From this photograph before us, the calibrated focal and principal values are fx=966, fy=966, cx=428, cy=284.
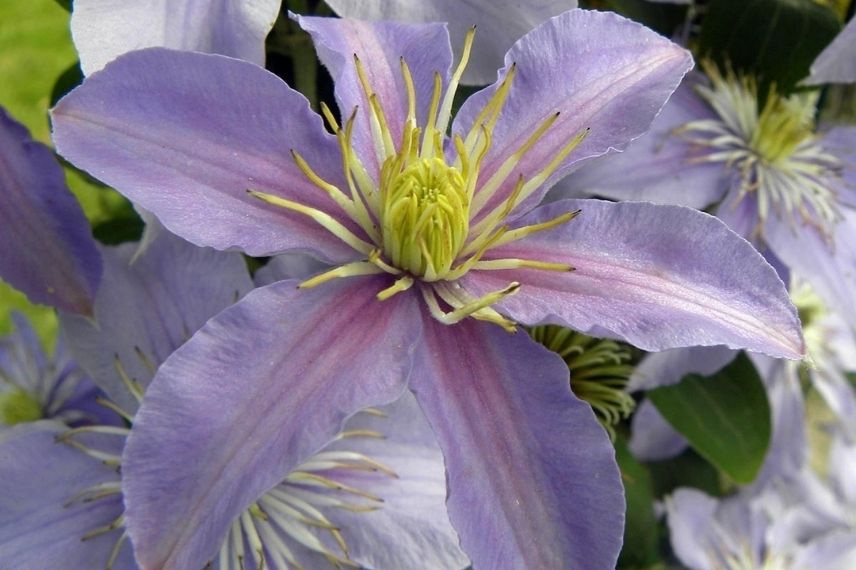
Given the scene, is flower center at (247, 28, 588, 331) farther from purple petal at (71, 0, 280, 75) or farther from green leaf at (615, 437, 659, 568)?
green leaf at (615, 437, 659, 568)

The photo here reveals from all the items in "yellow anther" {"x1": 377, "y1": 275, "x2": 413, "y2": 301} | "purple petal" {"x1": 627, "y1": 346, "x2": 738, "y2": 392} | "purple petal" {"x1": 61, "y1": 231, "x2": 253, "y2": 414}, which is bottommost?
"purple petal" {"x1": 627, "y1": 346, "x2": 738, "y2": 392}

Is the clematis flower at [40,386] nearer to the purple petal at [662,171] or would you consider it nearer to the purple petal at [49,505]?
the purple petal at [49,505]

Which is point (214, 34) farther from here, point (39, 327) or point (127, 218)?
point (39, 327)

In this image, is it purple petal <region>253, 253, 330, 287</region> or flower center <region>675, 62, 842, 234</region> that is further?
flower center <region>675, 62, 842, 234</region>

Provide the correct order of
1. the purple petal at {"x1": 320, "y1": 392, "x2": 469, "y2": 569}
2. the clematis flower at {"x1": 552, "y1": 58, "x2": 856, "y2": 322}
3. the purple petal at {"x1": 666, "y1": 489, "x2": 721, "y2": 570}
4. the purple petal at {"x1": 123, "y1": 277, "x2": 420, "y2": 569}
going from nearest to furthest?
the purple petal at {"x1": 123, "y1": 277, "x2": 420, "y2": 569} → the purple petal at {"x1": 320, "y1": 392, "x2": 469, "y2": 569} → the clematis flower at {"x1": 552, "y1": 58, "x2": 856, "y2": 322} → the purple petal at {"x1": 666, "y1": 489, "x2": 721, "y2": 570}

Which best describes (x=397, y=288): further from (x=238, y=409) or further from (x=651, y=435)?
(x=651, y=435)

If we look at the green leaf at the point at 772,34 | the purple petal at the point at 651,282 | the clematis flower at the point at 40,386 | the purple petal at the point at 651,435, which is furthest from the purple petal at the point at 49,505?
the green leaf at the point at 772,34

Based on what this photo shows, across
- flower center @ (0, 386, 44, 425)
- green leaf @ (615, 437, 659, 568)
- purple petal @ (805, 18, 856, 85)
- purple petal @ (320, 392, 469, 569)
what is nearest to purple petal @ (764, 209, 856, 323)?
purple petal @ (805, 18, 856, 85)
